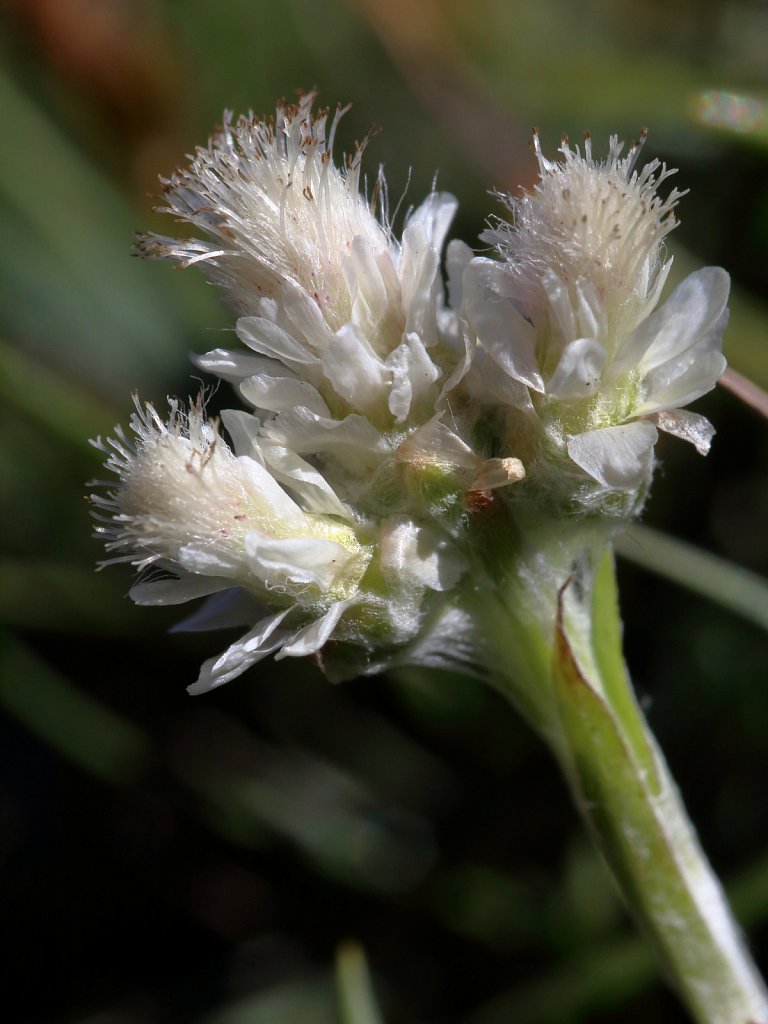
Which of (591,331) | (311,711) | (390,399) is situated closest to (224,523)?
(390,399)

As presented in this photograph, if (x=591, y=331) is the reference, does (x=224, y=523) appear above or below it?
below

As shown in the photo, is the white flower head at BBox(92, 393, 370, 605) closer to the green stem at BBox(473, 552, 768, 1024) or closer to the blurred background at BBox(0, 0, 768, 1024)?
the green stem at BBox(473, 552, 768, 1024)

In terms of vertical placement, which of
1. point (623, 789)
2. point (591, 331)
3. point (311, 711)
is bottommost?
point (311, 711)

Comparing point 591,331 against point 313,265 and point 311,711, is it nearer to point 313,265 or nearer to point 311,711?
point 313,265

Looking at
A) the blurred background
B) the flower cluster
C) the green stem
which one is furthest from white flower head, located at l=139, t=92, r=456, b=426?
the blurred background

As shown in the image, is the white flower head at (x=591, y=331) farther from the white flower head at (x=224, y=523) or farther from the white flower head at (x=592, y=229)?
the white flower head at (x=224, y=523)

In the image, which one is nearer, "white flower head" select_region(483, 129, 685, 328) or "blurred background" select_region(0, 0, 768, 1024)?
"white flower head" select_region(483, 129, 685, 328)

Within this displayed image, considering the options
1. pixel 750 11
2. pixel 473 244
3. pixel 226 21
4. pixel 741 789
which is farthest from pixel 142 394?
pixel 750 11
